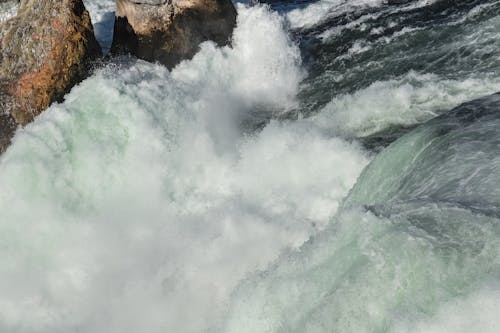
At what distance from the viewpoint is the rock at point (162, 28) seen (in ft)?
41.1

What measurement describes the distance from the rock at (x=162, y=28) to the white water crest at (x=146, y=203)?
1.37m

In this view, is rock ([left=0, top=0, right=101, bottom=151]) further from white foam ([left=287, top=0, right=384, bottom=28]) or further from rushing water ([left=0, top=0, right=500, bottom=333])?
white foam ([left=287, top=0, right=384, bottom=28])

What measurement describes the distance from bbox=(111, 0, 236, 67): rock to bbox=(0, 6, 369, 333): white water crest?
137 cm

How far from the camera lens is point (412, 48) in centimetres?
1150

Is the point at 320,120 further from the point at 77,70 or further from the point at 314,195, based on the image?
the point at 77,70

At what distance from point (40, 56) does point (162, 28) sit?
267cm

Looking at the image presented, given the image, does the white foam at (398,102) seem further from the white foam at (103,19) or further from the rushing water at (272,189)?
the white foam at (103,19)

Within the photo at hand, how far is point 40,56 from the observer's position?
1112cm

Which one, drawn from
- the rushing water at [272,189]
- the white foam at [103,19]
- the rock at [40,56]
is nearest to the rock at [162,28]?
the rushing water at [272,189]

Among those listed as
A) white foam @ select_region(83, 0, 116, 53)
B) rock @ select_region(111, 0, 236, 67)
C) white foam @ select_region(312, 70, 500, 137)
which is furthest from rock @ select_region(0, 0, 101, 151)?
white foam @ select_region(312, 70, 500, 137)

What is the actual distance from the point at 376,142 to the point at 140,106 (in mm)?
4048

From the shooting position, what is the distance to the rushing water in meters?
4.87

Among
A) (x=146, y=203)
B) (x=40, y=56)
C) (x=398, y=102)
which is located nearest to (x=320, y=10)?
(x=398, y=102)

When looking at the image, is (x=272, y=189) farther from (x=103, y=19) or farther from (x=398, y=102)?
(x=103, y=19)
